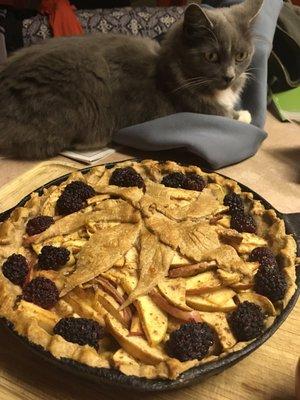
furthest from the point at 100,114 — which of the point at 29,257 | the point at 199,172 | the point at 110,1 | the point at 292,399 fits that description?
the point at 110,1

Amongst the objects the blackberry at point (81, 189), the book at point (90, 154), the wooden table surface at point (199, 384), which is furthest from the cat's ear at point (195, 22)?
the wooden table surface at point (199, 384)

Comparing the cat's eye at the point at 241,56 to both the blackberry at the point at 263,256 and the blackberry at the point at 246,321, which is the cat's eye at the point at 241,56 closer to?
the blackberry at the point at 263,256

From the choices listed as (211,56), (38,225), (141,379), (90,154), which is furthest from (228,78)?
(141,379)

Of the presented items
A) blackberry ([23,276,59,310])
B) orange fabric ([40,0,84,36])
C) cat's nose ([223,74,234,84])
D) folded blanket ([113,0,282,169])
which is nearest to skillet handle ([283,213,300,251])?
folded blanket ([113,0,282,169])

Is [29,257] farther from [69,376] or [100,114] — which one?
[100,114]

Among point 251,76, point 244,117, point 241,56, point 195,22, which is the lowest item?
point 244,117

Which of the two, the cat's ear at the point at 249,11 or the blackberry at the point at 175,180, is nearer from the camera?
the blackberry at the point at 175,180

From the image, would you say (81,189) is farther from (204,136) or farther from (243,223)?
(204,136)
